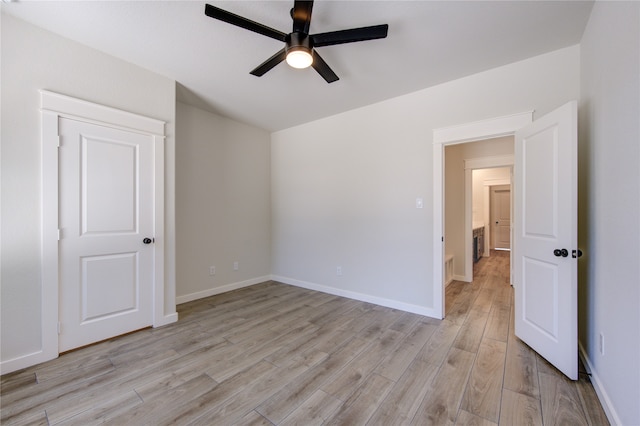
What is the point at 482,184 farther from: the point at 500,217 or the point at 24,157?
the point at 24,157

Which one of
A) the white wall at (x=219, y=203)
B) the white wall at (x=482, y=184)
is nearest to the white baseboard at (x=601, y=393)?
the white wall at (x=219, y=203)

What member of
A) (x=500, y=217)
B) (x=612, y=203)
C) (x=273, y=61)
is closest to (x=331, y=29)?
(x=273, y=61)

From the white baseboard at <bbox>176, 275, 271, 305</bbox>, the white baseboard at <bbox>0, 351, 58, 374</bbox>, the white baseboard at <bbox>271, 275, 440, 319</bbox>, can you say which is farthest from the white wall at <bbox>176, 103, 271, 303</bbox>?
the white baseboard at <bbox>0, 351, 58, 374</bbox>

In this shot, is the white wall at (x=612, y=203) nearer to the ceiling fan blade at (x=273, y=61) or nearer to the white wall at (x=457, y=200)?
the ceiling fan blade at (x=273, y=61)

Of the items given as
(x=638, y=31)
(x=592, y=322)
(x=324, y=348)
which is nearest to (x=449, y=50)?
(x=638, y=31)

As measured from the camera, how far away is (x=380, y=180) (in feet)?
11.2

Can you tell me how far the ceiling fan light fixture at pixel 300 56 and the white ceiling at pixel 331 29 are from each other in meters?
0.33

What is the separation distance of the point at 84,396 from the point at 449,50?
388 cm

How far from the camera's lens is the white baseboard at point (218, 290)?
349 cm

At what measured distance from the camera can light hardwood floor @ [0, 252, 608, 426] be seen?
5.06ft

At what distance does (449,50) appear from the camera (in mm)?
2320

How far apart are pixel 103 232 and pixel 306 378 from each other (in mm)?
2257

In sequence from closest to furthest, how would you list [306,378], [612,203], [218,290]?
[612,203] < [306,378] < [218,290]

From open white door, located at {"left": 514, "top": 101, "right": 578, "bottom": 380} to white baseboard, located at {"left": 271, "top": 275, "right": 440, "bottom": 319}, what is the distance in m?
0.90
